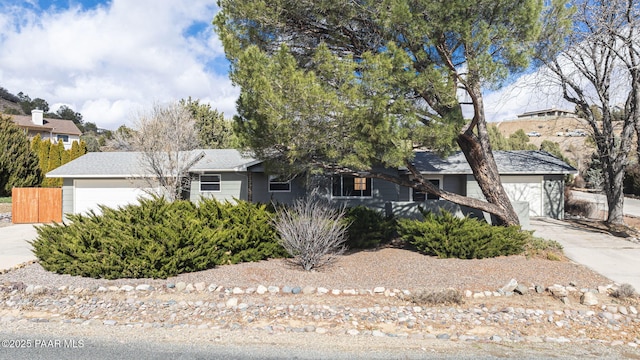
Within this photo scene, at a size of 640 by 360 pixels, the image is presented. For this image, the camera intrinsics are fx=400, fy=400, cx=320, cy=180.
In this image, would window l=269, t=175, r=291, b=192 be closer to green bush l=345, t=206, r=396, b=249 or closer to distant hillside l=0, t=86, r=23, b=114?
green bush l=345, t=206, r=396, b=249

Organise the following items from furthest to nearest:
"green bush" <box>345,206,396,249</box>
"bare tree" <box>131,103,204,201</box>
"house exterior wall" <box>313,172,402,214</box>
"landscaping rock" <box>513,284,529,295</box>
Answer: "house exterior wall" <box>313,172,402,214</box>
"bare tree" <box>131,103,204,201</box>
"green bush" <box>345,206,396,249</box>
"landscaping rock" <box>513,284,529,295</box>

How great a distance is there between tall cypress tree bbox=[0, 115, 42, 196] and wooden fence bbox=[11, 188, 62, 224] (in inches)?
290

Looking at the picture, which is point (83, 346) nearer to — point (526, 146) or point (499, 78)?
point (499, 78)

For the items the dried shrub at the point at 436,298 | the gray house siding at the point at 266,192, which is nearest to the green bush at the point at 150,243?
the dried shrub at the point at 436,298

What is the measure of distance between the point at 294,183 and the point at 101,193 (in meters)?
8.21

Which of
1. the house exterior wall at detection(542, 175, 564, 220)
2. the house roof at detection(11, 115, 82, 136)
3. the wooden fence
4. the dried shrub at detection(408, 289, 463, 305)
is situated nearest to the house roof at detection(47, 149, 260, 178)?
the wooden fence

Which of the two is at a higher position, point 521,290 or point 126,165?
point 126,165

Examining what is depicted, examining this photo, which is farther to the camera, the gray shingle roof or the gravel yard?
the gray shingle roof

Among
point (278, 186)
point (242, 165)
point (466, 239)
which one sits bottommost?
point (466, 239)

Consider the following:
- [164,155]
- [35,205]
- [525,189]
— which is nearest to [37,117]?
[35,205]

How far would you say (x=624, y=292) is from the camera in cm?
662

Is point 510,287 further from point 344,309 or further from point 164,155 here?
point 164,155

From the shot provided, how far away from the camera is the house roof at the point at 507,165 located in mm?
15789

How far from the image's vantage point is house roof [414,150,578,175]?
15789mm
